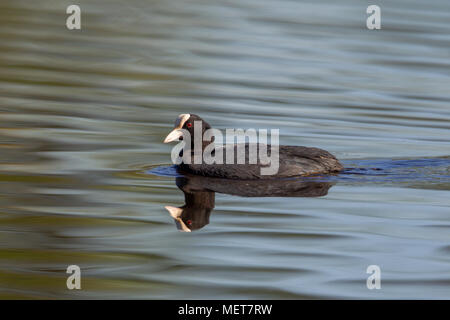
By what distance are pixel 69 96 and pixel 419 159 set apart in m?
5.52

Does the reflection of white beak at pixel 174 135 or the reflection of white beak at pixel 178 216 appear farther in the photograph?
the reflection of white beak at pixel 174 135

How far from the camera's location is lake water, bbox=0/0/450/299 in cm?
671

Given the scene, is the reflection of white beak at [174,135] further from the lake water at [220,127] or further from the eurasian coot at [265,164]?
the lake water at [220,127]

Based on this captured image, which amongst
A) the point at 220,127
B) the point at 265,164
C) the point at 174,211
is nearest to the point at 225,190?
the point at 265,164

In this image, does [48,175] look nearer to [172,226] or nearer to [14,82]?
[172,226]

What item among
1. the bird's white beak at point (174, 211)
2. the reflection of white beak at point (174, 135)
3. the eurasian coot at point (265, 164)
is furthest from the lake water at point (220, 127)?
the reflection of white beak at point (174, 135)

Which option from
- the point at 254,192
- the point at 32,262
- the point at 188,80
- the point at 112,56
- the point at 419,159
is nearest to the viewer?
the point at 32,262

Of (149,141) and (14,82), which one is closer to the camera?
(149,141)

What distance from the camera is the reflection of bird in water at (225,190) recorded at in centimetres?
830

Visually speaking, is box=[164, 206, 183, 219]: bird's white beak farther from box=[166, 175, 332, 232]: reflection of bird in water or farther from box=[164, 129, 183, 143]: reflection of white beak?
box=[164, 129, 183, 143]: reflection of white beak

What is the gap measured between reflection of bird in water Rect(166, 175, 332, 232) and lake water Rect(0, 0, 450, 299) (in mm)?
101

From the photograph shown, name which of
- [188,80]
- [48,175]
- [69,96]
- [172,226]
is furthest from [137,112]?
[172,226]

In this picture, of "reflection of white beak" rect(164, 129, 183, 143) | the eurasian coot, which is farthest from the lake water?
"reflection of white beak" rect(164, 129, 183, 143)

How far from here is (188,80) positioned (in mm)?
15211
